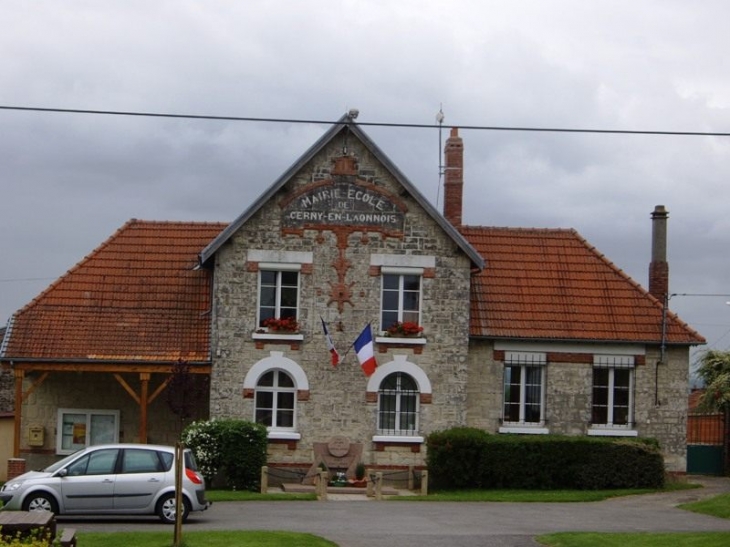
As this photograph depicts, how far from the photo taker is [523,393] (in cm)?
3403

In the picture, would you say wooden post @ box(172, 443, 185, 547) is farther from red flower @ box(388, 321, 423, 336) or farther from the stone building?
red flower @ box(388, 321, 423, 336)

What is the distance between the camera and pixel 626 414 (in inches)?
1348

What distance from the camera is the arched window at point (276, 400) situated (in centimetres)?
3300

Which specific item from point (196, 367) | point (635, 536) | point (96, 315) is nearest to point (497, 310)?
point (196, 367)

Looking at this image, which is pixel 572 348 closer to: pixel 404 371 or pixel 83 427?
pixel 404 371

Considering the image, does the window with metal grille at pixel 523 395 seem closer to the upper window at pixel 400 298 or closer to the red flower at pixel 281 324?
the upper window at pixel 400 298

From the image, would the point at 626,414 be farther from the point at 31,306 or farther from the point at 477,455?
the point at 31,306

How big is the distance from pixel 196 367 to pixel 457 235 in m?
7.52

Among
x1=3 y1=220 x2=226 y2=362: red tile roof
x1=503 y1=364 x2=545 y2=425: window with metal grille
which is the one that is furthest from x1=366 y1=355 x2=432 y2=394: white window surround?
x1=3 y1=220 x2=226 y2=362: red tile roof

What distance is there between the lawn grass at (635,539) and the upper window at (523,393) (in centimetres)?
1146

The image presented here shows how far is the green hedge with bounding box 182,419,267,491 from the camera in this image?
30625mm

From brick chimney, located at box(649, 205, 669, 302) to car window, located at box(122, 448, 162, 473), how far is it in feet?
59.1

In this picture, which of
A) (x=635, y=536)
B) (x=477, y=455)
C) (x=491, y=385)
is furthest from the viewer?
(x=491, y=385)

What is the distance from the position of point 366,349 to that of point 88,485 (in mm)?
10107
